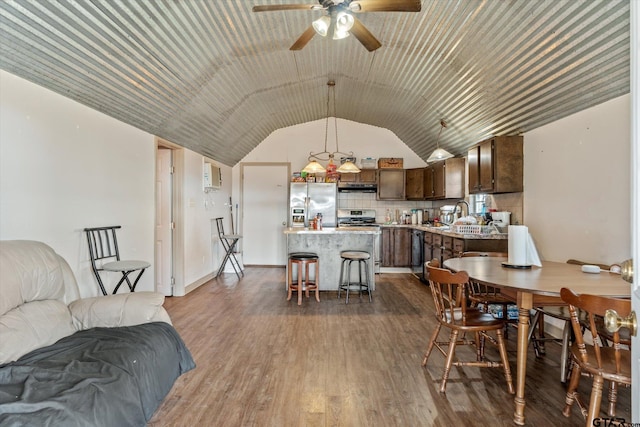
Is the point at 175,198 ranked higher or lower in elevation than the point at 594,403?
higher

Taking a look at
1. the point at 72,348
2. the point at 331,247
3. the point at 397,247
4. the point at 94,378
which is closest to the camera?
the point at 94,378

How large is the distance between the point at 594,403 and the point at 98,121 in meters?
4.33

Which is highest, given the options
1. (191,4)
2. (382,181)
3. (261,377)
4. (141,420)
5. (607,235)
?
Answer: (191,4)

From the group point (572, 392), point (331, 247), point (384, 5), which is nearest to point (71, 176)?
point (384, 5)

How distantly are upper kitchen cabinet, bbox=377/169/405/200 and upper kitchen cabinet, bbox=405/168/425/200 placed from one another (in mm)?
95

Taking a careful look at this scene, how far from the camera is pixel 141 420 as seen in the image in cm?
164

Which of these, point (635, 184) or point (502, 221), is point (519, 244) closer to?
point (635, 184)

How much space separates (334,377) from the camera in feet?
8.30

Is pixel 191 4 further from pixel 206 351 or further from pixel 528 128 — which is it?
pixel 528 128

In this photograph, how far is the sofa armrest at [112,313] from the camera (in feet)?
7.23

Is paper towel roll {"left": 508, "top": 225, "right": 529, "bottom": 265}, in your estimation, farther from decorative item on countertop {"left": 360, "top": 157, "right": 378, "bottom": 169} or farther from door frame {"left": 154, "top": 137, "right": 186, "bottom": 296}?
decorative item on countertop {"left": 360, "top": 157, "right": 378, "bottom": 169}

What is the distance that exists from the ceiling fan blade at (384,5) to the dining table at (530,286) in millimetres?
1984

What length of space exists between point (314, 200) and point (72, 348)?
5.25m

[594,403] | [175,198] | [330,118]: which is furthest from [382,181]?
[594,403]
